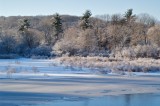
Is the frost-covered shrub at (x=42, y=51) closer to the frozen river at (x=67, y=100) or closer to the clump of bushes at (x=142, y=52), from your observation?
the clump of bushes at (x=142, y=52)

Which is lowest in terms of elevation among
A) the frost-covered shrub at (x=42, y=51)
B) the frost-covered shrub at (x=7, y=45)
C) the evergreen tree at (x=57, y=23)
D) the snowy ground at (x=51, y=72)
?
the snowy ground at (x=51, y=72)

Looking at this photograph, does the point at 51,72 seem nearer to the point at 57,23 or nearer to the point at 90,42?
the point at 90,42

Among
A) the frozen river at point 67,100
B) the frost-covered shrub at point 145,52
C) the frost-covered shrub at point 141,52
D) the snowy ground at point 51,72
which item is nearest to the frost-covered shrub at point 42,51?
the frost-covered shrub at point 141,52

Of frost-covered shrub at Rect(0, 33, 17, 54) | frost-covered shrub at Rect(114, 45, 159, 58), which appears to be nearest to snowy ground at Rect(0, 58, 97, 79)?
frost-covered shrub at Rect(114, 45, 159, 58)

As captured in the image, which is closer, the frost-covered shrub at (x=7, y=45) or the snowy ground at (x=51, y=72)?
the snowy ground at (x=51, y=72)

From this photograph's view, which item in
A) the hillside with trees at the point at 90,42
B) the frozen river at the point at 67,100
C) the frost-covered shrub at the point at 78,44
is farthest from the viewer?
the frost-covered shrub at the point at 78,44

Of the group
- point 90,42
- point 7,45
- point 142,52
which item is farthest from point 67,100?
point 90,42

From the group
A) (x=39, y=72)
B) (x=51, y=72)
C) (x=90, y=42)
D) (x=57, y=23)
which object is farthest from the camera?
(x=57, y=23)

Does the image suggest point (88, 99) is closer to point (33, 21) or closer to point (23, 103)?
point (23, 103)

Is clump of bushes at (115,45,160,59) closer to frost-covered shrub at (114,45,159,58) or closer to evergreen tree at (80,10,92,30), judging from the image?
frost-covered shrub at (114,45,159,58)

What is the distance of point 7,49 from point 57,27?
2165 centimetres

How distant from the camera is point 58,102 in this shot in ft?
46.6

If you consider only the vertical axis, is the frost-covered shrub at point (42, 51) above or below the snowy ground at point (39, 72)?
above

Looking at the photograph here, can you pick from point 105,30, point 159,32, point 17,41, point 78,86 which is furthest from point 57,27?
point 78,86
